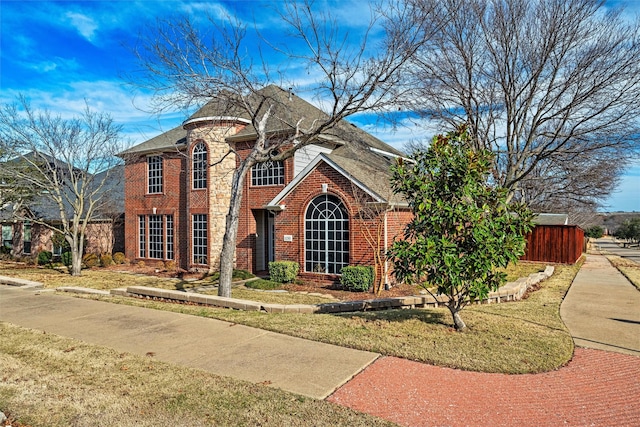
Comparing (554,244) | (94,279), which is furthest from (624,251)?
(94,279)

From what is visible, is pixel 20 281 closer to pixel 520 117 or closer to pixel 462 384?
pixel 462 384

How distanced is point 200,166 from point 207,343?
13563mm

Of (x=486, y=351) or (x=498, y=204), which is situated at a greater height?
(x=498, y=204)

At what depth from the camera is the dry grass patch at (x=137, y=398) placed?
13.5ft

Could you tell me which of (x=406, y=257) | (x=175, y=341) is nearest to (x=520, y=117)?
(x=406, y=257)

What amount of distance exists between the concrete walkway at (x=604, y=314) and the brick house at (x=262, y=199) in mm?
5328

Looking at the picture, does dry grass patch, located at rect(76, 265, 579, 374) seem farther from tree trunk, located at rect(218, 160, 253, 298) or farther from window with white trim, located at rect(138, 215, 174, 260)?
window with white trim, located at rect(138, 215, 174, 260)

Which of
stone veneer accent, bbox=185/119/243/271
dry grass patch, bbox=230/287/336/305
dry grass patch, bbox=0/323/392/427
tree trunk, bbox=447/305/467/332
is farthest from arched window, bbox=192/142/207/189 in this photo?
tree trunk, bbox=447/305/467/332

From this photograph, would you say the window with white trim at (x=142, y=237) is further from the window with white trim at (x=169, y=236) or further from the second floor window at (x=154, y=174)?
the window with white trim at (x=169, y=236)

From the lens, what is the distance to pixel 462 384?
5043mm

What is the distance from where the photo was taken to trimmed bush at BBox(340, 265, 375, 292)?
13.2 meters

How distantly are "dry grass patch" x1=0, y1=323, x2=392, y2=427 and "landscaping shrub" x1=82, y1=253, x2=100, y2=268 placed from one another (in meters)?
16.2

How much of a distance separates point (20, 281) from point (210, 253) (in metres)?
6.74

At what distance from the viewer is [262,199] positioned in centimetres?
1797
